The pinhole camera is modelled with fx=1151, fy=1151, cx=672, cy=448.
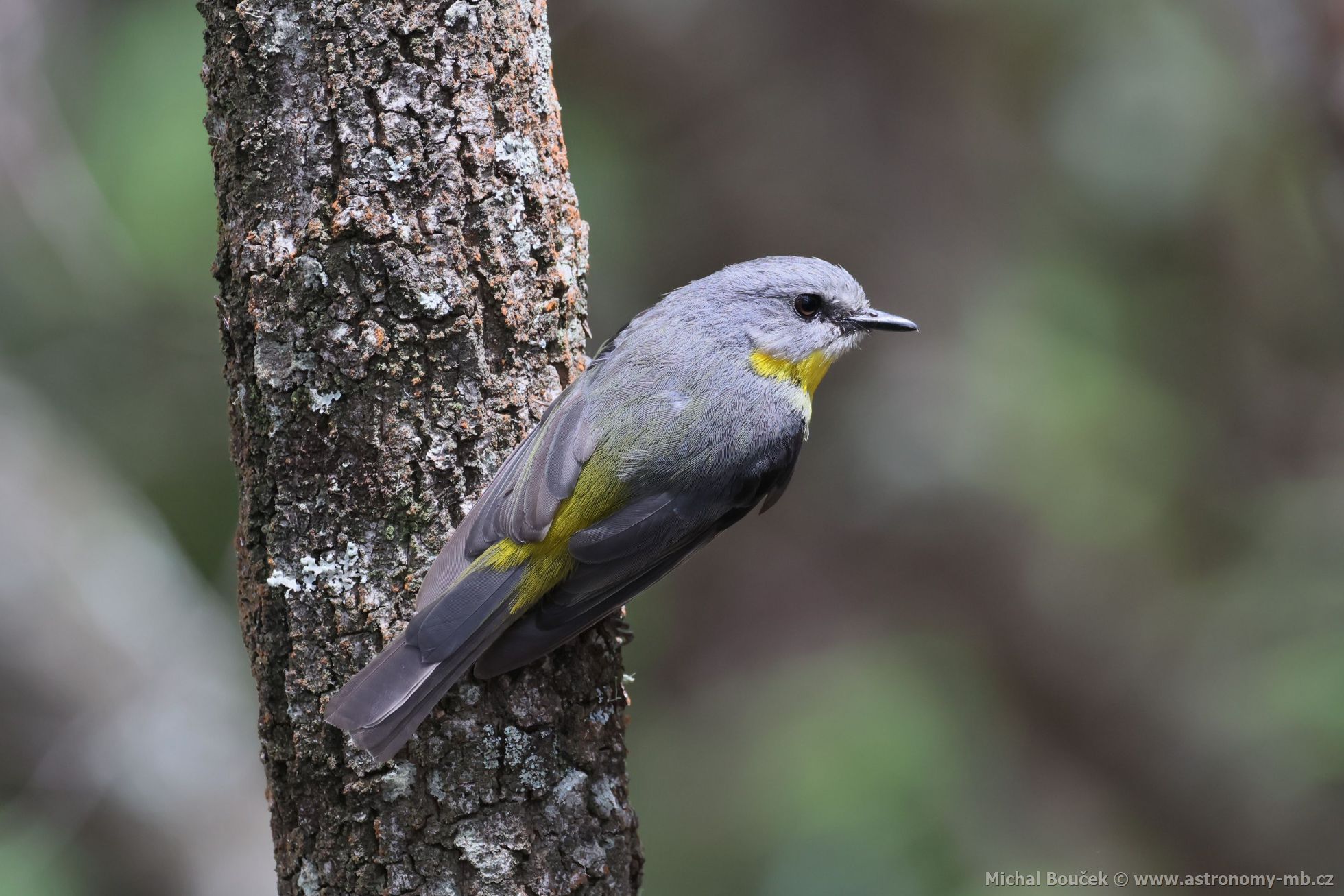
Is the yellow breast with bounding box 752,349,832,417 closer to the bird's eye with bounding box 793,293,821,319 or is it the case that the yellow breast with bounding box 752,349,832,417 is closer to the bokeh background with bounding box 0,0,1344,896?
the bird's eye with bounding box 793,293,821,319

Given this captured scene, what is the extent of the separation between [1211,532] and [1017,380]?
1.42 meters

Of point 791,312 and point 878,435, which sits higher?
point 791,312

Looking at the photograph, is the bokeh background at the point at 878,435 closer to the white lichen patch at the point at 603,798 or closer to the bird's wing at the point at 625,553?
the bird's wing at the point at 625,553

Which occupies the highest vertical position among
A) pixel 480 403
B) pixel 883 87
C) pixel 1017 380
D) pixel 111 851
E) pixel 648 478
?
pixel 883 87

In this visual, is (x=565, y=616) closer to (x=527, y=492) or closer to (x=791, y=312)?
(x=527, y=492)

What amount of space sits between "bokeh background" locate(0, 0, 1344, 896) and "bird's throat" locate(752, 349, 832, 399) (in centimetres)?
254

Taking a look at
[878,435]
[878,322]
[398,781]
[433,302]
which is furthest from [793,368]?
[878,435]

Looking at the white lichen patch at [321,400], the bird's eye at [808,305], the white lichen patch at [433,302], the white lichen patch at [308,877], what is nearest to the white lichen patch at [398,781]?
the white lichen patch at [308,877]

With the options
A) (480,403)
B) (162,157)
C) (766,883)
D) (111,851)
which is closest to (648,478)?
(480,403)

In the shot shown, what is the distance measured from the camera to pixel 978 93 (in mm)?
6680

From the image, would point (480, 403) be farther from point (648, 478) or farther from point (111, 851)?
point (111, 851)

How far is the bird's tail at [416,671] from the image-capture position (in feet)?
7.58

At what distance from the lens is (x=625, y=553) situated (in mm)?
2736

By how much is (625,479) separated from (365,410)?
0.65m
